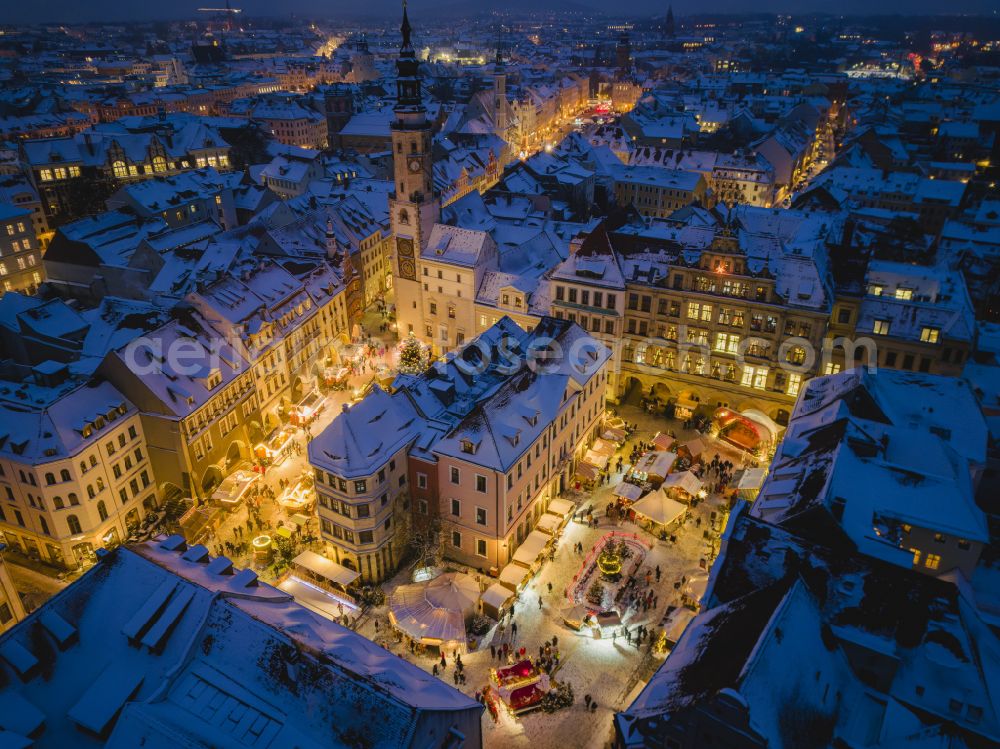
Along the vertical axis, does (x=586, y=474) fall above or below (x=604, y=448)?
above

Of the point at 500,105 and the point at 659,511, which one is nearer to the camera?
the point at 659,511

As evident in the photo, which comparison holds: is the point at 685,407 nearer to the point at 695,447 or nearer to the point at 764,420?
the point at 695,447

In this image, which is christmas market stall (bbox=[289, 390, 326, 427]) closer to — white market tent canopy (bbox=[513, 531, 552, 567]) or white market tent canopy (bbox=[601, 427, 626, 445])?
white market tent canopy (bbox=[513, 531, 552, 567])

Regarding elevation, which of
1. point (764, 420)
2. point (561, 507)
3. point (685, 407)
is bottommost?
point (561, 507)

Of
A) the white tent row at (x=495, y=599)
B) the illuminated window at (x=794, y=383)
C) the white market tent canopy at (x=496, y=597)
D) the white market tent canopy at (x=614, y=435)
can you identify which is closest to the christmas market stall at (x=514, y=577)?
the white market tent canopy at (x=496, y=597)

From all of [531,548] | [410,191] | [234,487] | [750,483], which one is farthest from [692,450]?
[410,191]

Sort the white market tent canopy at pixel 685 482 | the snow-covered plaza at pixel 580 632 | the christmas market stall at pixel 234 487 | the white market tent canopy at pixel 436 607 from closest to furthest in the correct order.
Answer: the snow-covered plaza at pixel 580 632
the white market tent canopy at pixel 436 607
the christmas market stall at pixel 234 487
the white market tent canopy at pixel 685 482

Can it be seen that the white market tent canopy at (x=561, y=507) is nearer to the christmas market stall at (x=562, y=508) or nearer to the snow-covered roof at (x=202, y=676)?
the christmas market stall at (x=562, y=508)
